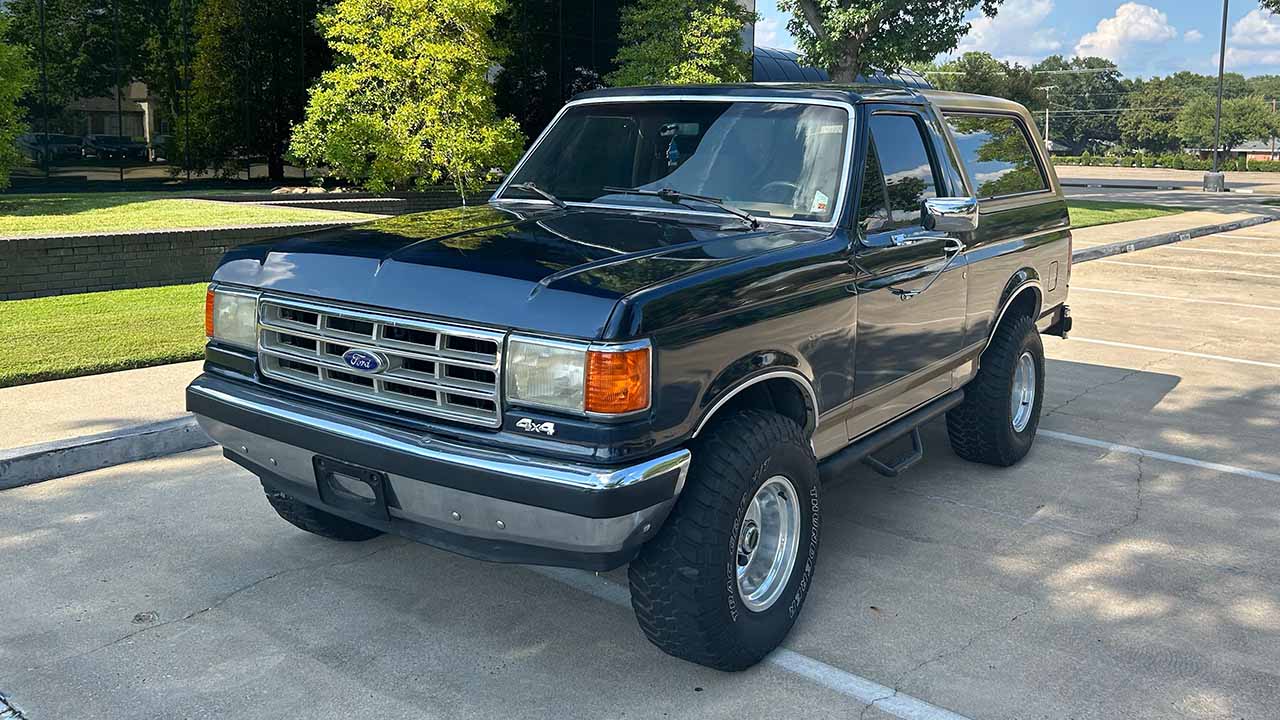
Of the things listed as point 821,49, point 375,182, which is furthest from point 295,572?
point 821,49

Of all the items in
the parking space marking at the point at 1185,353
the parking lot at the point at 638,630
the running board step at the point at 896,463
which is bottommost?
the parking lot at the point at 638,630

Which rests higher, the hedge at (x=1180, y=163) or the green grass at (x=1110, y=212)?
the hedge at (x=1180, y=163)

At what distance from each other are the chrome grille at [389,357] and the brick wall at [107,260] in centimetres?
774

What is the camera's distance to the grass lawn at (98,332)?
7719 millimetres

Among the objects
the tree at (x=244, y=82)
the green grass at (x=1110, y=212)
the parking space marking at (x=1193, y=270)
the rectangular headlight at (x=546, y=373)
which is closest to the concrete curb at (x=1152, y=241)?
the parking space marking at (x=1193, y=270)

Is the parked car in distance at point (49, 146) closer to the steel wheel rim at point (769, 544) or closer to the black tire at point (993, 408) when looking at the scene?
the black tire at point (993, 408)

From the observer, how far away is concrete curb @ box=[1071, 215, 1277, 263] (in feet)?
58.6

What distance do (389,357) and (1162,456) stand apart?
4981mm

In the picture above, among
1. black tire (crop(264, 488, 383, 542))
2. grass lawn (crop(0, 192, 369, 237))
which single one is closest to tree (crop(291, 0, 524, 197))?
grass lawn (crop(0, 192, 369, 237))

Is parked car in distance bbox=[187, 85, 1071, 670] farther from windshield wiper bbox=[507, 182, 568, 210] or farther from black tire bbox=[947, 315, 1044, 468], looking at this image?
black tire bbox=[947, 315, 1044, 468]

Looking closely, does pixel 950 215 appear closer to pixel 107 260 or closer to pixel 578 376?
pixel 578 376

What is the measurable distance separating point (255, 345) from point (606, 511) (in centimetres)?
167

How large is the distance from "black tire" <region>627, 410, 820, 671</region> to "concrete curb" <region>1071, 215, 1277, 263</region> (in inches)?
475

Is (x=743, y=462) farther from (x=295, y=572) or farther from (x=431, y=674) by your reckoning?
(x=295, y=572)
